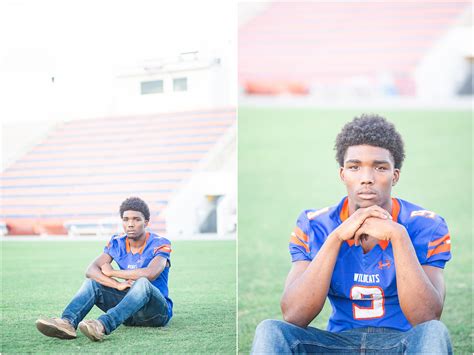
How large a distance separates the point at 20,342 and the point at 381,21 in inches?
846

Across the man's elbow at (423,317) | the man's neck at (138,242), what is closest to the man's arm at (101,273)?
the man's neck at (138,242)

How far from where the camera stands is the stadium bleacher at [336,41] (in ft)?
66.4

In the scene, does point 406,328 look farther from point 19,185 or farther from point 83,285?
point 19,185

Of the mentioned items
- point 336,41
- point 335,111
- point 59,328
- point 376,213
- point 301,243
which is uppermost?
point 336,41

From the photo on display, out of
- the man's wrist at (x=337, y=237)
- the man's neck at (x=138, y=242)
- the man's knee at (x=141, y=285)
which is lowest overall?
the man's knee at (x=141, y=285)

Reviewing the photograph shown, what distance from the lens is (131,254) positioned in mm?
2613

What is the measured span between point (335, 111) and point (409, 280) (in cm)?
1229

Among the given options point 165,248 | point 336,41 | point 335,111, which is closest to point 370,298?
point 165,248

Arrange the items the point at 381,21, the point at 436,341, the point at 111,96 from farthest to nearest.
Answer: the point at 381,21 → the point at 111,96 → the point at 436,341

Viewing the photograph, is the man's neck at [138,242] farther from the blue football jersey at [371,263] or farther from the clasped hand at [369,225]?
the clasped hand at [369,225]

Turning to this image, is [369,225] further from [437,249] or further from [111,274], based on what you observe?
[111,274]

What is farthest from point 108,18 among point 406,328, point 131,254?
point 406,328

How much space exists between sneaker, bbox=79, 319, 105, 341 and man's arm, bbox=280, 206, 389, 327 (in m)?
0.78

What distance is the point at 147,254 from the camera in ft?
8.57
